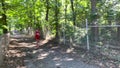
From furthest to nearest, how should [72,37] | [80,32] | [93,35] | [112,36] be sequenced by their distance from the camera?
[72,37] → [80,32] → [93,35] → [112,36]

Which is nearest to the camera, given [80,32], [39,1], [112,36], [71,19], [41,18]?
[112,36]

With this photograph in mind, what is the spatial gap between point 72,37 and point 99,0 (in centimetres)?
566

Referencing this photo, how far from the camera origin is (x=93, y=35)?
42.9 feet

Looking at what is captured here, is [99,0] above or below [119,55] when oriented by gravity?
above

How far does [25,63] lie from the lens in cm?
1094

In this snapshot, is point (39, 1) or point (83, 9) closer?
point (83, 9)

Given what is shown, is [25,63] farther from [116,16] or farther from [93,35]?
[116,16]

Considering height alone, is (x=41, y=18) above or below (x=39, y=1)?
below

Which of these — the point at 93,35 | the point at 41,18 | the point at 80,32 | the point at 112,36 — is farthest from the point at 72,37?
the point at 41,18

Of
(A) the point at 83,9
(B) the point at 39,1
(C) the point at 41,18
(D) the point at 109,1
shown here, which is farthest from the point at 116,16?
(C) the point at 41,18

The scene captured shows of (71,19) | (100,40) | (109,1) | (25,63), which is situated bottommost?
(25,63)

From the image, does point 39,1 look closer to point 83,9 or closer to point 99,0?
point 83,9

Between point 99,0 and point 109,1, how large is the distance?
0.96 metres

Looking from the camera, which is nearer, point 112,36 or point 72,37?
point 112,36
